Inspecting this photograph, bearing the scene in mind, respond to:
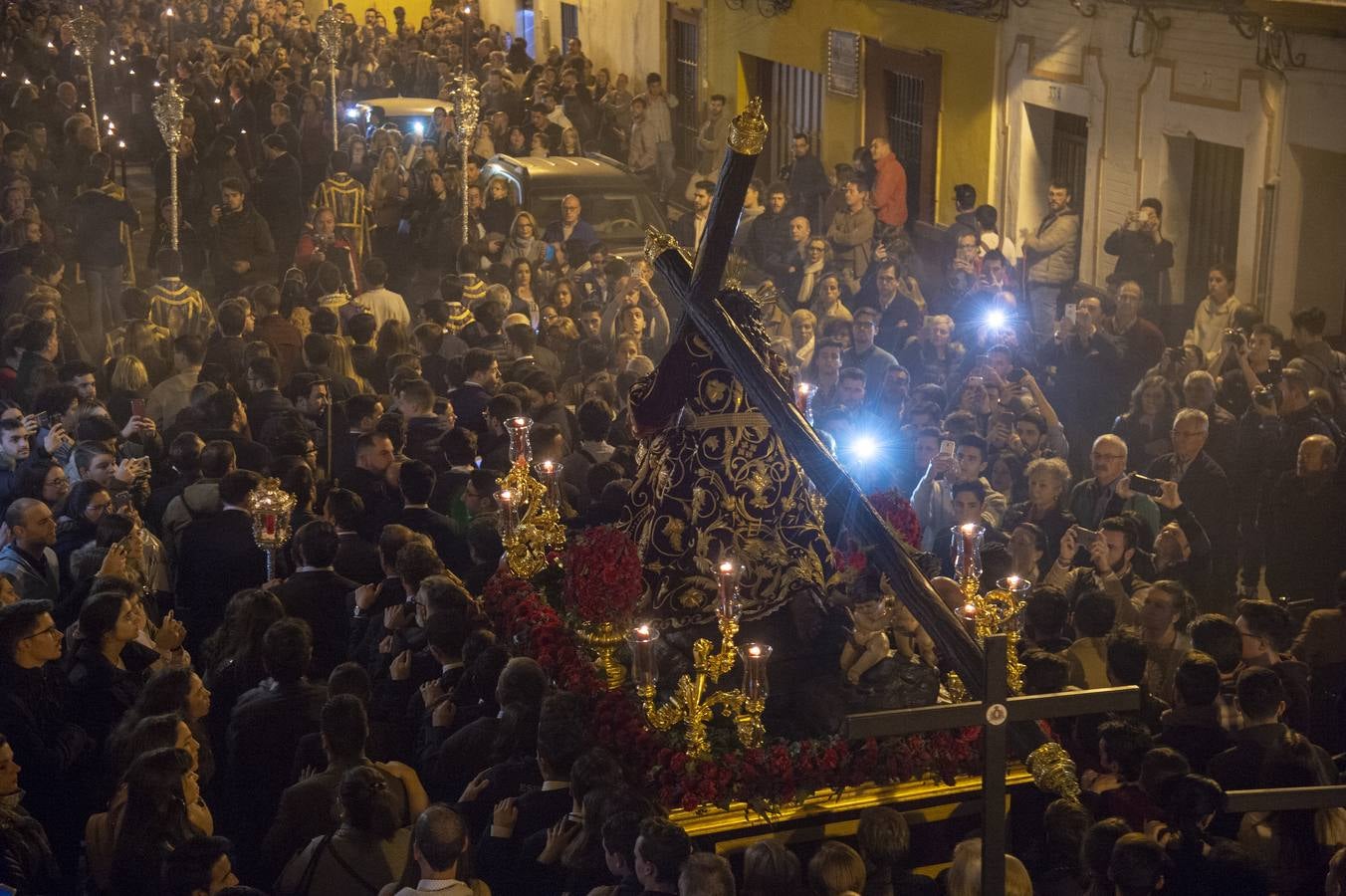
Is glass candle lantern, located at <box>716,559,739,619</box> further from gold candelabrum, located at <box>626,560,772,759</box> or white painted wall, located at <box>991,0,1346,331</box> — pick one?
white painted wall, located at <box>991,0,1346,331</box>

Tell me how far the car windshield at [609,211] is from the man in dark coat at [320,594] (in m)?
10.9

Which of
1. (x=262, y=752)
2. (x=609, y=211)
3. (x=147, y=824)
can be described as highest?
(x=147, y=824)

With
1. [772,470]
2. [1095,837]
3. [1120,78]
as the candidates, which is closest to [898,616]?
[772,470]

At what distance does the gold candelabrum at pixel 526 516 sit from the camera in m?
9.23

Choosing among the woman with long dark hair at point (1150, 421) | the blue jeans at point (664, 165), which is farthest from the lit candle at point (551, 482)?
the blue jeans at point (664, 165)

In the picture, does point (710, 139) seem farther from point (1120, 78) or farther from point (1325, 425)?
point (1325, 425)

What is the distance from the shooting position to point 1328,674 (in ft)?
27.4

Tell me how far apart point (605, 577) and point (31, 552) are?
290 centimetres

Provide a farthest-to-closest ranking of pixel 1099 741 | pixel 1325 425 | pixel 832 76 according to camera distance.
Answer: pixel 832 76
pixel 1325 425
pixel 1099 741

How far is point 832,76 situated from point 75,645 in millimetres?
16759

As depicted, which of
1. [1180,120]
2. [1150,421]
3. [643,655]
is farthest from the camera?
[1180,120]

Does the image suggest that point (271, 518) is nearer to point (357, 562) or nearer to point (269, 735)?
point (357, 562)

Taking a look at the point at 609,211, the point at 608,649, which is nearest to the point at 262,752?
the point at 608,649

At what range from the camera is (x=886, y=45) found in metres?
21.9
